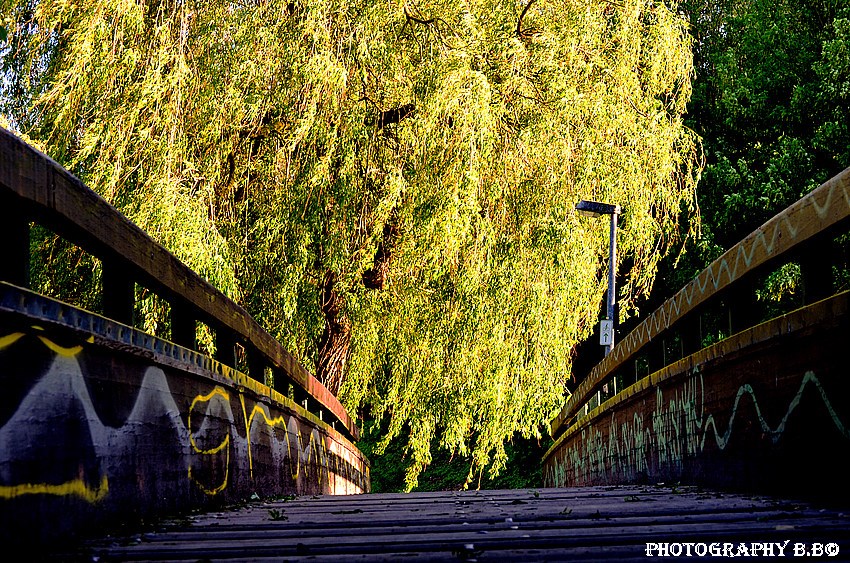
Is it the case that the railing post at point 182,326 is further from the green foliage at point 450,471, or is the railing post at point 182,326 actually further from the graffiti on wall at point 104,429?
the green foliage at point 450,471

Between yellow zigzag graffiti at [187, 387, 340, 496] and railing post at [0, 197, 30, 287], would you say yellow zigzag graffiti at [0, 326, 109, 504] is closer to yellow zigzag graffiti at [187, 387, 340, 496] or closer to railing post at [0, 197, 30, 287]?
railing post at [0, 197, 30, 287]

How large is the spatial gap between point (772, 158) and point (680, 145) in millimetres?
7368

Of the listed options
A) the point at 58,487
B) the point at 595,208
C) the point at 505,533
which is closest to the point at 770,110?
the point at 595,208

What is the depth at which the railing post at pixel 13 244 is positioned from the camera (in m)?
2.70

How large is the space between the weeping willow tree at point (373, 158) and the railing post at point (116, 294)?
596cm

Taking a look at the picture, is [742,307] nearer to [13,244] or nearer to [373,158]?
[13,244]

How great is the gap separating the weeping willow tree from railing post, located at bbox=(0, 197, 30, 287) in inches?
272

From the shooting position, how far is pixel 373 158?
36.8 feet

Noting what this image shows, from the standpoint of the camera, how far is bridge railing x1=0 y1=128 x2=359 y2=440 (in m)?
2.73

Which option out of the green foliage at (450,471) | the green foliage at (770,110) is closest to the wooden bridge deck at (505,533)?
the green foliage at (770,110)

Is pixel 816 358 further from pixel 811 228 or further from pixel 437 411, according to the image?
pixel 437 411

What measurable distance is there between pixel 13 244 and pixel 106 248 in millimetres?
746

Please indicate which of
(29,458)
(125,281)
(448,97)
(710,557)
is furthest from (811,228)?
(448,97)

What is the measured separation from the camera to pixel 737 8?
888 inches
